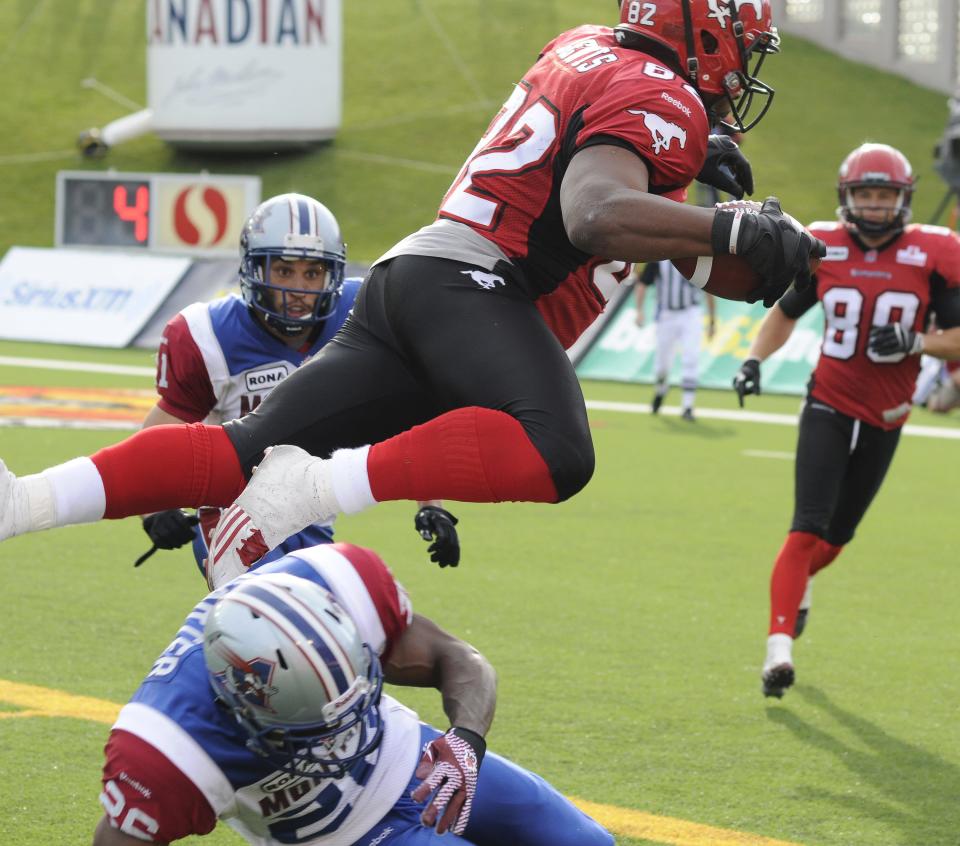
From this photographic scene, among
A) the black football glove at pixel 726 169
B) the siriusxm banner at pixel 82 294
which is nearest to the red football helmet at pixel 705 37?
the black football glove at pixel 726 169

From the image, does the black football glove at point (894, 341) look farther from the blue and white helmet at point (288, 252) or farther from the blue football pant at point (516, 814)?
the blue football pant at point (516, 814)

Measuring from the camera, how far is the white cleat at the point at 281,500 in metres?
3.91

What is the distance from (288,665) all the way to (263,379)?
243 centimetres

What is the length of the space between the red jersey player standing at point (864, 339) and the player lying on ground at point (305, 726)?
11.1 ft

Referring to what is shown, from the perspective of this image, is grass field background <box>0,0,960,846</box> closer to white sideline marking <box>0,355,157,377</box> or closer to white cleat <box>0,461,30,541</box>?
white sideline marking <box>0,355,157,377</box>

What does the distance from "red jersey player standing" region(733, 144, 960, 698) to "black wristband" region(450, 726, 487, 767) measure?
3521mm

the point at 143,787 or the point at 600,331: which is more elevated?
the point at 143,787

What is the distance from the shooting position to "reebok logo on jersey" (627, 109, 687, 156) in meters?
3.95

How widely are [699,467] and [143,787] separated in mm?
9193

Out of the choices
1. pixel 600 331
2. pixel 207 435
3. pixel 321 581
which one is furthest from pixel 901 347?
pixel 600 331

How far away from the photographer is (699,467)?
1184 centimetres

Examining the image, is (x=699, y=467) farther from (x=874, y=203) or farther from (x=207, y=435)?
(x=207, y=435)

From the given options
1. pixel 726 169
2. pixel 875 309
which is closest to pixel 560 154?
pixel 726 169

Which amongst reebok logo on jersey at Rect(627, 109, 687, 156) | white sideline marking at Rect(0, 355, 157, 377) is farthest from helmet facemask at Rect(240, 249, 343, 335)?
white sideline marking at Rect(0, 355, 157, 377)
